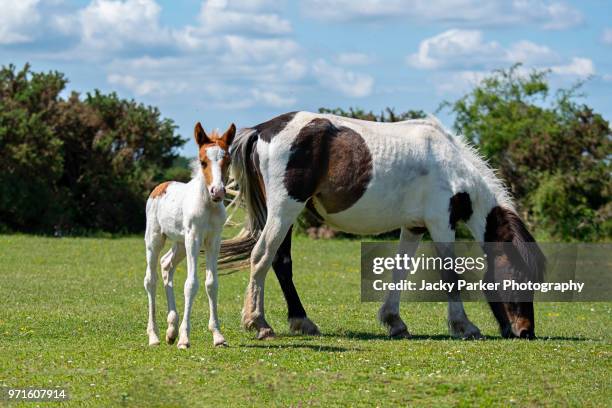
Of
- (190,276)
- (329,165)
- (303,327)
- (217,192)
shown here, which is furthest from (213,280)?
(329,165)

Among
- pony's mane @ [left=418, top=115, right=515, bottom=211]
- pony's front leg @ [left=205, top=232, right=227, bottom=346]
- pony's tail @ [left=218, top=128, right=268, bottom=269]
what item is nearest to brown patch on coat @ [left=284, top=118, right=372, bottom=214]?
pony's tail @ [left=218, top=128, right=268, bottom=269]

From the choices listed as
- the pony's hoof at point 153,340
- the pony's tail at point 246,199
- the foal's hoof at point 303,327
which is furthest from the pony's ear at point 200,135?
the foal's hoof at point 303,327

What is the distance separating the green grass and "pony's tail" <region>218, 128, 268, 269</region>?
3.23 feet

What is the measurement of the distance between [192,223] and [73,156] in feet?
89.8

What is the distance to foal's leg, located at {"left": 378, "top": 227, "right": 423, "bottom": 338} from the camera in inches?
516

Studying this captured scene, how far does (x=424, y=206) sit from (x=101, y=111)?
27464 millimetres

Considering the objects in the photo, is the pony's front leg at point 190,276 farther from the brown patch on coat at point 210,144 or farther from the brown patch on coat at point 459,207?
the brown patch on coat at point 459,207

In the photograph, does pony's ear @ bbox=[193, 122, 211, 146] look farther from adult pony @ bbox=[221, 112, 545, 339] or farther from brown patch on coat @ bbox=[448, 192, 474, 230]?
brown patch on coat @ bbox=[448, 192, 474, 230]

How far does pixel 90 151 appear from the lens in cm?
3712

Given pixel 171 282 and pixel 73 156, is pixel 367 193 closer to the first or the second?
pixel 171 282

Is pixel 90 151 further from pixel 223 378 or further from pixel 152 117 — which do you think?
pixel 223 378

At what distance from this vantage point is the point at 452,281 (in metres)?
12.9

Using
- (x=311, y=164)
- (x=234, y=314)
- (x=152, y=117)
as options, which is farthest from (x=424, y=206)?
(x=152, y=117)

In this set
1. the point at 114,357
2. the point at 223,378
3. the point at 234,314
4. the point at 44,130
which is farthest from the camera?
the point at 44,130
